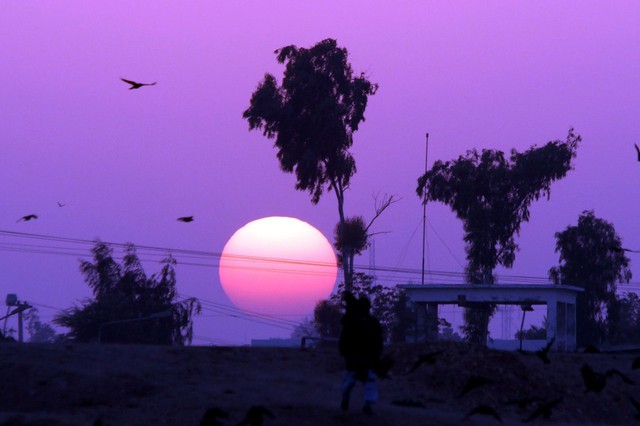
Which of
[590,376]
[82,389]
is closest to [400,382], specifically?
[590,376]

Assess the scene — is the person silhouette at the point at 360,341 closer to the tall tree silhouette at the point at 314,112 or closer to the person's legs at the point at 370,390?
the person's legs at the point at 370,390

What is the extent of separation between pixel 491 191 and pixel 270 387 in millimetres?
41658

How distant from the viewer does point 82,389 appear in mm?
22047

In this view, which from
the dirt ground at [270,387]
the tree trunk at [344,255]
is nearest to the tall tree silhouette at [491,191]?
the tree trunk at [344,255]

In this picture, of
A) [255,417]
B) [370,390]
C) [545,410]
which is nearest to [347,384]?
[370,390]

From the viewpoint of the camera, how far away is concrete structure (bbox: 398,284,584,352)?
5241 cm

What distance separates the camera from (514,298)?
173 ft

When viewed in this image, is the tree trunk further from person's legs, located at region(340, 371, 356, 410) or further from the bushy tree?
person's legs, located at region(340, 371, 356, 410)

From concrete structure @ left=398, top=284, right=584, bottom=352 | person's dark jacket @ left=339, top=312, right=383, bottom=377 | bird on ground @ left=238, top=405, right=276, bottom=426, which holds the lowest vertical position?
bird on ground @ left=238, top=405, right=276, bottom=426

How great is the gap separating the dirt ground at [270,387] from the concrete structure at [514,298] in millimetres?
22003

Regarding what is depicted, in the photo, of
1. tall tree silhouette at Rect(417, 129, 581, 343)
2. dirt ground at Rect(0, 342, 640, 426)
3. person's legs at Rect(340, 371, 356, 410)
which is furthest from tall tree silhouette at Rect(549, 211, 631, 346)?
person's legs at Rect(340, 371, 356, 410)

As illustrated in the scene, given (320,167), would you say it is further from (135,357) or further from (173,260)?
(135,357)

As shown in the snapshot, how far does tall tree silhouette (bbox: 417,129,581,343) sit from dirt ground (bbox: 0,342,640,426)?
3288 centimetres

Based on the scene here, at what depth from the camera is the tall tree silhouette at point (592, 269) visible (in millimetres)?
69750
